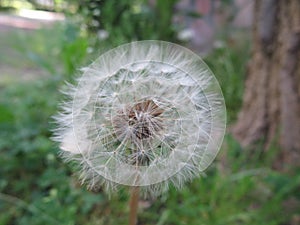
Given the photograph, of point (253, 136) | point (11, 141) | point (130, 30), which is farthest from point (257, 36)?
point (11, 141)

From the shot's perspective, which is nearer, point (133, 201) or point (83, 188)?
point (133, 201)

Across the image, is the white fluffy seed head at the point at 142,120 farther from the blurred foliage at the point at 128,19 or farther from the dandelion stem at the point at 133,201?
the blurred foliage at the point at 128,19

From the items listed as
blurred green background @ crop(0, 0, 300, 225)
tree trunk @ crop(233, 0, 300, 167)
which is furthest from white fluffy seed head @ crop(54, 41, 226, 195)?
tree trunk @ crop(233, 0, 300, 167)

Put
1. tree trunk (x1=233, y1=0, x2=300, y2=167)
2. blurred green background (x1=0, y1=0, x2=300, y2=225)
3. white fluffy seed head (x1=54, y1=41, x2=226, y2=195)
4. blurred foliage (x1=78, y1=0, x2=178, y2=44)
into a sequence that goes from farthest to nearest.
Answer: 1. blurred foliage (x1=78, y1=0, x2=178, y2=44)
2. tree trunk (x1=233, y1=0, x2=300, y2=167)
3. blurred green background (x1=0, y1=0, x2=300, y2=225)
4. white fluffy seed head (x1=54, y1=41, x2=226, y2=195)

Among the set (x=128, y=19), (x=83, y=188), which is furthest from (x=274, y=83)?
(x=128, y=19)

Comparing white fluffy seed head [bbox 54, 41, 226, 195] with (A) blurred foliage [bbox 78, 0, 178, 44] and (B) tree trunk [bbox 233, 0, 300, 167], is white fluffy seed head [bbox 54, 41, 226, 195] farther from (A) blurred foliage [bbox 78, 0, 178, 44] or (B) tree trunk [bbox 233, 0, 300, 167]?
(A) blurred foliage [bbox 78, 0, 178, 44]

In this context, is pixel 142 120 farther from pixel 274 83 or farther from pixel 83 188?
pixel 274 83
